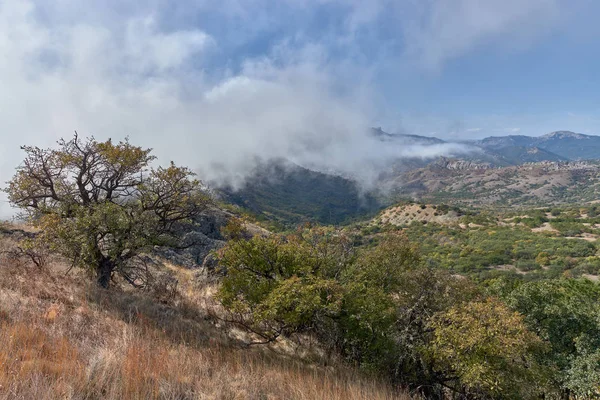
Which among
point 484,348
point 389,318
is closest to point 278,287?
point 389,318

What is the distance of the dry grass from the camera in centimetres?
358

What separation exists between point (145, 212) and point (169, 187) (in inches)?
45.9

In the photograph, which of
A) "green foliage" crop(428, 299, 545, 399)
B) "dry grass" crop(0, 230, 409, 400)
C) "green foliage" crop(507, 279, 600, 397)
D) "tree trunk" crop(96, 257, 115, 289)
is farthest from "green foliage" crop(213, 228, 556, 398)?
"green foliage" crop(507, 279, 600, 397)

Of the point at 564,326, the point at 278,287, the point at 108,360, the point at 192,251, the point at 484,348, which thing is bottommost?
the point at 564,326

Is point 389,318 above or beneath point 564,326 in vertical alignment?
above

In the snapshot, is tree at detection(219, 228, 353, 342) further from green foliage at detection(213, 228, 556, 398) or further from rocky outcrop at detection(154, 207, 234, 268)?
rocky outcrop at detection(154, 207, 234, 268)

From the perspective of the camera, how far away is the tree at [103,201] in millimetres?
8938

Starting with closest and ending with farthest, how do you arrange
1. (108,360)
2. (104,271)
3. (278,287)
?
1. (108,360)
2. (278,287)
3. (104,271)

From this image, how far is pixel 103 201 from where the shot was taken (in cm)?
1036

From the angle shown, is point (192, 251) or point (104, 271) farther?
point (192, 251)

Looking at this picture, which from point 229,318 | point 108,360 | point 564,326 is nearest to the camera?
point 108,360

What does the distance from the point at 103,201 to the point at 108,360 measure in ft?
25.5

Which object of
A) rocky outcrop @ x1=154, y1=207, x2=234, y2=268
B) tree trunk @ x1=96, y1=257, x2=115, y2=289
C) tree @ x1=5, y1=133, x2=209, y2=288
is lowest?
A: rocky outcrop @ x1=154, y1=207, x2=234, y2=268

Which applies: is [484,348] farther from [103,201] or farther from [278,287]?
[103,201]
